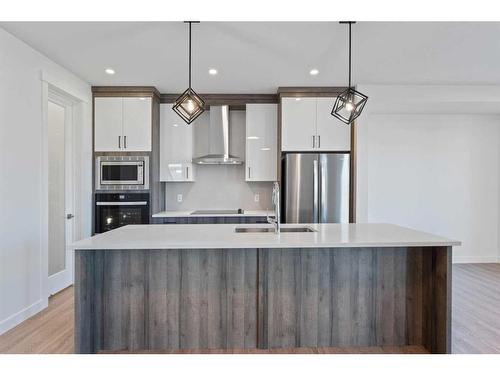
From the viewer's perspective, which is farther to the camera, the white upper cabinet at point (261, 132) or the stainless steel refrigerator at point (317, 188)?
the white upper cabinet at point (261, 132)

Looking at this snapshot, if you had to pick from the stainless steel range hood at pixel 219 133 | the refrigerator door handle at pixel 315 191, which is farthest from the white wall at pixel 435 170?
the stainless steel range hood at pixel 219 133

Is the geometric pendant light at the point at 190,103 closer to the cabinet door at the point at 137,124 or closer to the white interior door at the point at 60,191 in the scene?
the cabinet door at the point at 137,124

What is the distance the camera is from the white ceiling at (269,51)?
103 inches

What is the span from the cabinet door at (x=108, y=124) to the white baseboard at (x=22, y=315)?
6.47ft

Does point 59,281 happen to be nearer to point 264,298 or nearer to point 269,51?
point 264,298

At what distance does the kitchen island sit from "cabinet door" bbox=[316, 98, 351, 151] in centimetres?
202

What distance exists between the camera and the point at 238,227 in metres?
2.72

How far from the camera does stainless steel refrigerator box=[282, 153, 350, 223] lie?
3992 millimetres

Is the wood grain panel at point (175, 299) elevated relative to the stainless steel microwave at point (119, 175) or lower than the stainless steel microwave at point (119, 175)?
lower

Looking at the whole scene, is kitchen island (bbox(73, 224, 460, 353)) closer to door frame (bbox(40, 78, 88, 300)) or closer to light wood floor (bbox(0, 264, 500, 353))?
light wood floor (bbox(0, 264, 500, 353))

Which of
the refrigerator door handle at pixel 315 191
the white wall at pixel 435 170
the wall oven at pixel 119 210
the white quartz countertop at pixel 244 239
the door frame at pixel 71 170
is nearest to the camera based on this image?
the white quartz countertop at pixel 244 239
